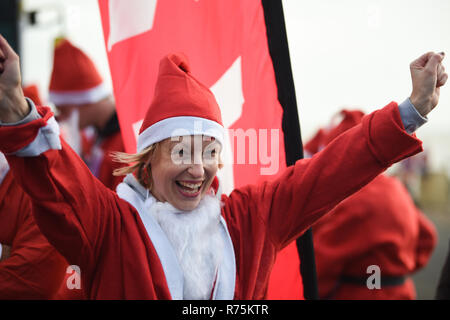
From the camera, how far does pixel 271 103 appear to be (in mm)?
2219

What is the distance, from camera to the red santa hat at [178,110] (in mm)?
1875

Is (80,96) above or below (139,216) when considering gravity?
above

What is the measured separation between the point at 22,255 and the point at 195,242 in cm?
87

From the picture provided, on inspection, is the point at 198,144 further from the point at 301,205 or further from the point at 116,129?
the point at 116,129

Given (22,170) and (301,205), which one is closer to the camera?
(22,170)

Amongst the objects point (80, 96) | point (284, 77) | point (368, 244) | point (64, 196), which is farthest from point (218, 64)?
point (80, 96)

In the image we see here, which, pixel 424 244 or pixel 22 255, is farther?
pixel 424 244

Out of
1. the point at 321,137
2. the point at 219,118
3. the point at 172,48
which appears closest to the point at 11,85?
the point at 219,118

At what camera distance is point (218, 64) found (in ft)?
7.50

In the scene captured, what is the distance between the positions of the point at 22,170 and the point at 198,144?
643 mm

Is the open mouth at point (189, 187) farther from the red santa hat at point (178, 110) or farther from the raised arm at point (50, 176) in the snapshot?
the raised arm at point (50, 176)

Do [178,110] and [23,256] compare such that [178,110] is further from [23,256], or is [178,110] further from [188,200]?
[23,256]

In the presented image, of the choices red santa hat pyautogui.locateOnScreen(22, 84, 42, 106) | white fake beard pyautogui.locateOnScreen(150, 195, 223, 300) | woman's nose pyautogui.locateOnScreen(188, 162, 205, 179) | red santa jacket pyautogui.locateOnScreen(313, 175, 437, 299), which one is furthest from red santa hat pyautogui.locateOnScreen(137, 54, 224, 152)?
red santa jacket pyautogui.locateOnScreen(313, 175, 437, 299)

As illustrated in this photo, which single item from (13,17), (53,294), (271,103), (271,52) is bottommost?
(53,294)
